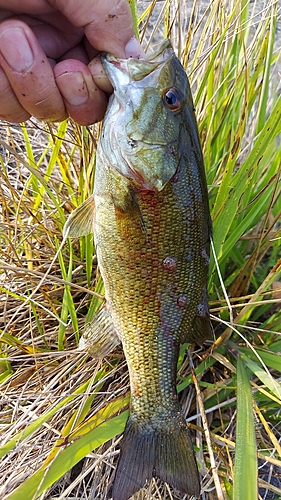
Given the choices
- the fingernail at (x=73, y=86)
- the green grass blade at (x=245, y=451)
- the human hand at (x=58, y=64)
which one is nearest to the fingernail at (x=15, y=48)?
the human hand at (x=58, y=64)

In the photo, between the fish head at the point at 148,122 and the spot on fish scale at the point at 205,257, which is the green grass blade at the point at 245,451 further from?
the fish head at the point at 148,122

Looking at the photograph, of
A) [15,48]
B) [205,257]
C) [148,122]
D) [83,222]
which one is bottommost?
[205,257]

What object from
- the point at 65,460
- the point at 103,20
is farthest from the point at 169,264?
the point at 103,20

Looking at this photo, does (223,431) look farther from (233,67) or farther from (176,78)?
(233,67)

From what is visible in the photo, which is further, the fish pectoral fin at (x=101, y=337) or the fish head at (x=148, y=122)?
the fish pectoral fin at (x=101, y=337)

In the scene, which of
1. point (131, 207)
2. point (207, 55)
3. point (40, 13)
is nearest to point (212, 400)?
point (131, 207)

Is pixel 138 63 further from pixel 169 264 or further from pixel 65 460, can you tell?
pixel 65 460

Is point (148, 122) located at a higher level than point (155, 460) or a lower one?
higher
